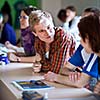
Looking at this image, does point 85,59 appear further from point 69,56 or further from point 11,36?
point 11,36

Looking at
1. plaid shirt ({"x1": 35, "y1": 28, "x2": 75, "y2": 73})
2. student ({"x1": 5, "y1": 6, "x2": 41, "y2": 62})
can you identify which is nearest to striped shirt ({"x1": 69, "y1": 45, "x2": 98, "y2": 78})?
plaid shirt ({"x1": 35, "y1": 28, "x2": 75, "y2": 73})

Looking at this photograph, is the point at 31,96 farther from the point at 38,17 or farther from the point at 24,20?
the point at 24,20

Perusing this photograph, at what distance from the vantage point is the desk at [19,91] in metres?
1.61

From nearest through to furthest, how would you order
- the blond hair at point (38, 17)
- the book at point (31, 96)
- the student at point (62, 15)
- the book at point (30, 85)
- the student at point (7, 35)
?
the book at point (31, 96) → the book at point (30, 85) → the blond hair at point (38, 17) → the student at point (7, 35) → the student at point (62, 15)

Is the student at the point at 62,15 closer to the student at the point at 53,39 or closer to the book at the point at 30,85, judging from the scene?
the student at the point at 53,39

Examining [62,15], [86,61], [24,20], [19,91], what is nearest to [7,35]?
[24,20]

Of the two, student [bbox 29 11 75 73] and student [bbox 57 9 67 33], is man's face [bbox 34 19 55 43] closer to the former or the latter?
student [bbox 29 11 75 73]

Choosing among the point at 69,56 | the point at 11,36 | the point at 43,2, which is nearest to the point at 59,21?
the point at 43,2

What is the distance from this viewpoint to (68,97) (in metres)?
1.57

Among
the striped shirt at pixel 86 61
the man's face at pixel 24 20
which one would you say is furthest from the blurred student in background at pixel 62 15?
the striped shirt at pixel 86 61

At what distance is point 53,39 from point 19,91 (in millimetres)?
596

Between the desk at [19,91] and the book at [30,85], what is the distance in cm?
4

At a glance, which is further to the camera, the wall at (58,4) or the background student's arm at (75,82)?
the wall at (58,4)

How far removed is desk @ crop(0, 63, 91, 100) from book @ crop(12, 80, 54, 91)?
4 cm
